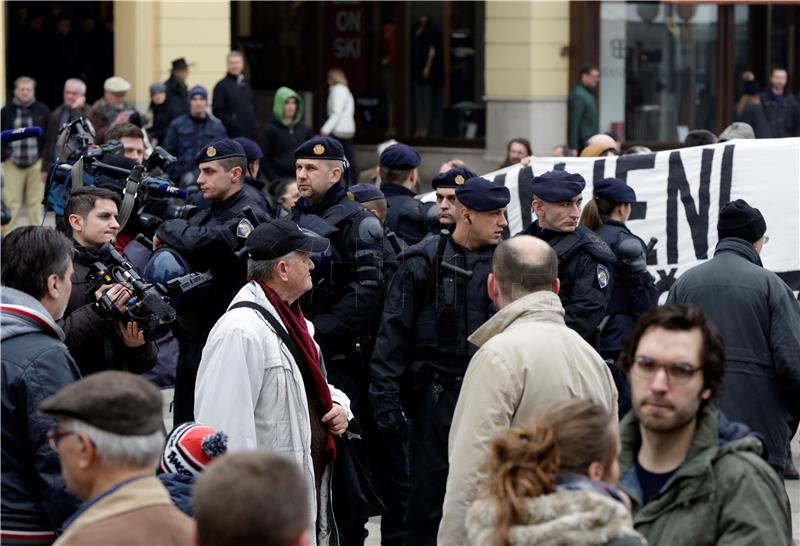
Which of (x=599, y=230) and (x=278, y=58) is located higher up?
(x=278, y=58)

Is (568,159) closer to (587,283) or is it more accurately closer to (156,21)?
(587,283)

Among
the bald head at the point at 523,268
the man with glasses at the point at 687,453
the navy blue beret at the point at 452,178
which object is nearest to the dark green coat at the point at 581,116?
the navy blue beret at the point at 452,178

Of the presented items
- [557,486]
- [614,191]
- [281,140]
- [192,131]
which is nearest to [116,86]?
[192,131]

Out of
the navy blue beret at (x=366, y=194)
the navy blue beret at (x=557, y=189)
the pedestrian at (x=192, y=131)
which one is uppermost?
the pedestrian at (x=192, y=131)

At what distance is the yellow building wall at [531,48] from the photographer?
21.0 m

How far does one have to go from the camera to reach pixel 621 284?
7.99 metres

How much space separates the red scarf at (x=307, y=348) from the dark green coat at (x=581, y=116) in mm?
14226

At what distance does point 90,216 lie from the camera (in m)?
6.85

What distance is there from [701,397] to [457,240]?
2907 millimetres

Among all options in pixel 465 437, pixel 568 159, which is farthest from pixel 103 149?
pixel 465 437

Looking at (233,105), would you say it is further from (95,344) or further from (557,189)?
(95,344)

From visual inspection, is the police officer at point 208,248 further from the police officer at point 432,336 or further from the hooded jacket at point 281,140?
the hooded jacket at point 281,140

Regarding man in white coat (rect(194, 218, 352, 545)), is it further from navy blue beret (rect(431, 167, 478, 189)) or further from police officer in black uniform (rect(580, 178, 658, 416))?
navy blue beret (rect(431, 167, 478, 189))

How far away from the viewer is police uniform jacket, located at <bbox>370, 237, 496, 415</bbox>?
6750mm
